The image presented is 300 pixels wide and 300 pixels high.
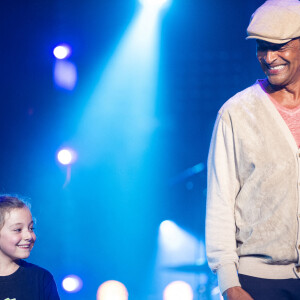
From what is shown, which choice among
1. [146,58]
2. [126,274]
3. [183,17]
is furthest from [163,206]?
[183,17]

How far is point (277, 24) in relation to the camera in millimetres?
1755

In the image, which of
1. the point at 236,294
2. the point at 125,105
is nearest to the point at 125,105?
the point at 125,105

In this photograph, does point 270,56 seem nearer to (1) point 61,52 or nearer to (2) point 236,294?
(2) point 236,294

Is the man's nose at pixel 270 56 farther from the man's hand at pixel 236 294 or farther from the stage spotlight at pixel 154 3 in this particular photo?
the stage spotlight at pixel 154 3

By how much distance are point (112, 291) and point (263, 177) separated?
495 cm

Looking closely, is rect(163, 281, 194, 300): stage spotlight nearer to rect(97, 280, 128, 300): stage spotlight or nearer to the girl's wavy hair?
rect(97, 280, 128, 300): stage spotlight

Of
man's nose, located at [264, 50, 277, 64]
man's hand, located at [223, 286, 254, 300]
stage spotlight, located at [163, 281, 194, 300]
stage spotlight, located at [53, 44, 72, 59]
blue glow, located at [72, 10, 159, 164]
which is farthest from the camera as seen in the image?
blue glow, located at [72, 10, 159, 164]

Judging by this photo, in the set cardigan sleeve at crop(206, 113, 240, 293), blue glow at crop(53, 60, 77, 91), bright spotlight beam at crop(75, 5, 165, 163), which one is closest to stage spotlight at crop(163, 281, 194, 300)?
bright spotlight beam at crop(75, 5, 165, 163)

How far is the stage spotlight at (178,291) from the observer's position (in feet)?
20.1

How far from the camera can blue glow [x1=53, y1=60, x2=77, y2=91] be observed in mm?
6297

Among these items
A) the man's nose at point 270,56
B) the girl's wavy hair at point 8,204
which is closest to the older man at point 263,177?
the man's nose at point 270,56

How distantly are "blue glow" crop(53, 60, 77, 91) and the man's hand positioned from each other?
4.97 m

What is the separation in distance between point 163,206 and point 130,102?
1.41 m

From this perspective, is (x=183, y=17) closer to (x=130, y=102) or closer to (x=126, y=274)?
(x=130, y=102)
